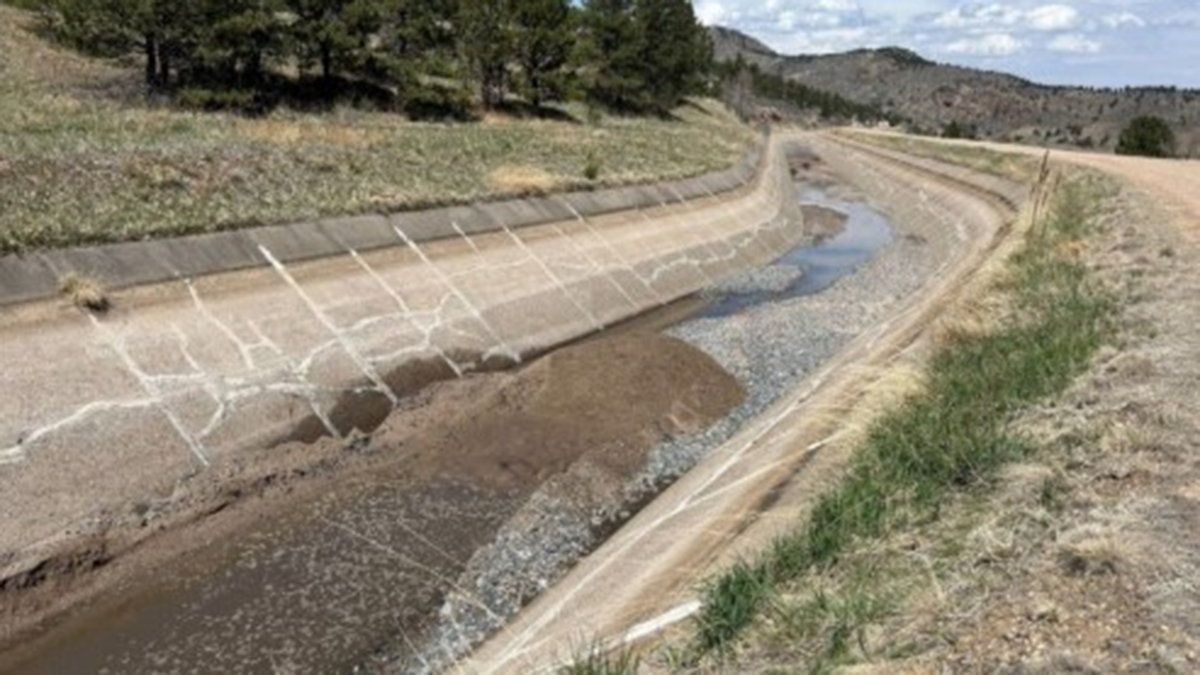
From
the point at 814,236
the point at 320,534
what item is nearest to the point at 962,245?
the point at 814,236

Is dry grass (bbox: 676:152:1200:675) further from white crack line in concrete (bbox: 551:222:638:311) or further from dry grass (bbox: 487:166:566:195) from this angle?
dry grass (bbox: 487:166:566:195)

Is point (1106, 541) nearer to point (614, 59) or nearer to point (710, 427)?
point (710, 427)

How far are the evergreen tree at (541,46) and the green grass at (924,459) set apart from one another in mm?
52517

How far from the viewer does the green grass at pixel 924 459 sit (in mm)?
8727

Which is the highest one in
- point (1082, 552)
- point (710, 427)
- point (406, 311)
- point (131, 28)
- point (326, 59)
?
point (131, 28)

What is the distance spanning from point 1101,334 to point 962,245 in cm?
3019

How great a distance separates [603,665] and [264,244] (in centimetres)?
1823

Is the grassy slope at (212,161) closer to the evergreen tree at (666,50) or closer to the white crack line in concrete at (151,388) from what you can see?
the white crack line in concrete at (151,388)

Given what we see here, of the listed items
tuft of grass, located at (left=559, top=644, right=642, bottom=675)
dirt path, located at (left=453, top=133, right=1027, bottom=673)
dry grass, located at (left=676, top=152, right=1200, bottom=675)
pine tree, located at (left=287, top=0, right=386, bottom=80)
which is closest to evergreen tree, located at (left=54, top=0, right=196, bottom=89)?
pine tree, located at (left=287, top=0, right=386, bottom=80)

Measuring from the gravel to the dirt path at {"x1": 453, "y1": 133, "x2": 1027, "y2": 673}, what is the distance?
0.62 metres

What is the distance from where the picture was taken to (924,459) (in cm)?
1138

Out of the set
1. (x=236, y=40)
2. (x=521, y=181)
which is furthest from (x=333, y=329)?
(x=236, y=40)

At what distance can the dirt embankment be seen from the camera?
42.2 feet

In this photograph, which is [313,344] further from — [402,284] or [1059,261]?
[1059,261]
